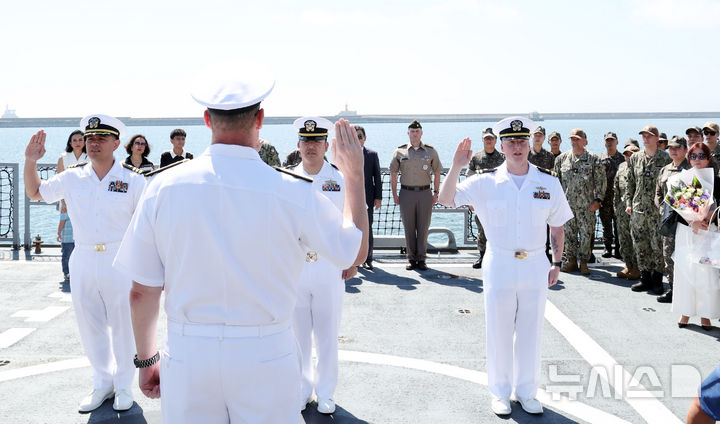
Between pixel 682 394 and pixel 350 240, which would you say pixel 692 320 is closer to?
pixel 682 394

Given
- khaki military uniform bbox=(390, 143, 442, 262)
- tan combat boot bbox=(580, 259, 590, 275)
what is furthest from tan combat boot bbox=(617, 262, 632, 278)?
khaki military uniform bbox=(390, 143, 442, 262)

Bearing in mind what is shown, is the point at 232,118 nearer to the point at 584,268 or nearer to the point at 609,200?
the point at 584,268

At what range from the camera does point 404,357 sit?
5.84 metres

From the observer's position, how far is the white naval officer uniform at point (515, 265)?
15.0ft

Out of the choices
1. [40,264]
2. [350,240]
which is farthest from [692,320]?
[40,264]

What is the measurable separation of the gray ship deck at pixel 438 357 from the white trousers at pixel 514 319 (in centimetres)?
25

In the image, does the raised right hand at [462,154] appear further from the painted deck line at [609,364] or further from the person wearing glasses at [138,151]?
the person wearing glasses at [138,151]

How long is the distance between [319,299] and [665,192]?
497 cm

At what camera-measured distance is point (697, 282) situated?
21.7 feet

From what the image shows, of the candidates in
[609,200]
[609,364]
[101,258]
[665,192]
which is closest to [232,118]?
[101,258]

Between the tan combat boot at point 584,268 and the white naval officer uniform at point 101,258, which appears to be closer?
the white naval officer uniform at point 101,258

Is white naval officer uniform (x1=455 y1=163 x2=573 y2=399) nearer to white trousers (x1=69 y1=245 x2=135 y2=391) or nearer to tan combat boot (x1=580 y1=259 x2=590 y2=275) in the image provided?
white trousers (x1=69 y1=245 x2=135 y2=391)

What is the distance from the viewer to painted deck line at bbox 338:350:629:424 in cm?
460

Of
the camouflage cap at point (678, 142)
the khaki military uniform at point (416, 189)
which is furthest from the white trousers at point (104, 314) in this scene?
the camouflage cap at point (678, 142)
